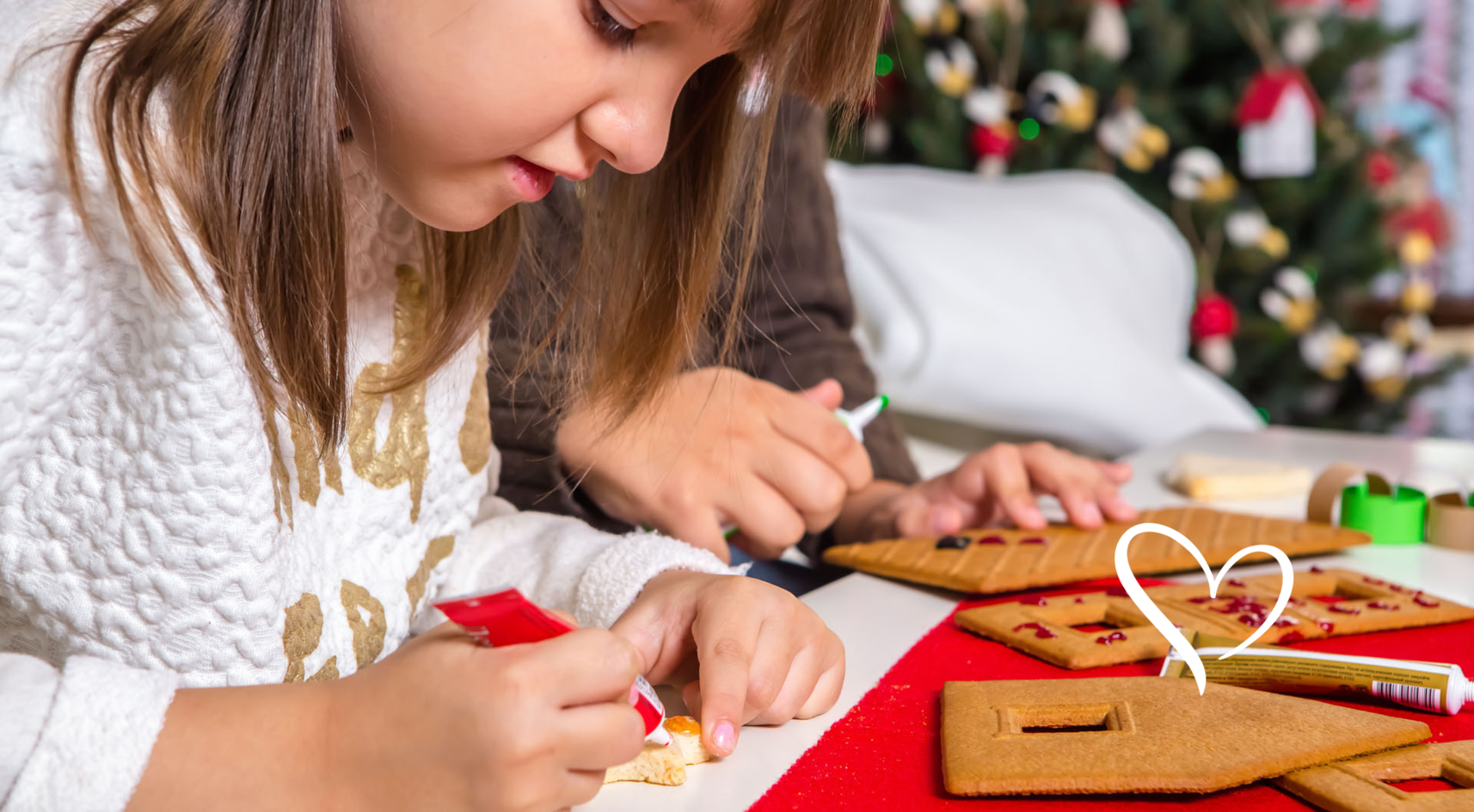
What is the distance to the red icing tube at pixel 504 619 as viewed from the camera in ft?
1.41

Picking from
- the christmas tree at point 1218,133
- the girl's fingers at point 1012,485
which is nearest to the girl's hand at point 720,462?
the girl's fingers at point 1012,485

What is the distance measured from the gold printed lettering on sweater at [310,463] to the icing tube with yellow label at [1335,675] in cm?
46

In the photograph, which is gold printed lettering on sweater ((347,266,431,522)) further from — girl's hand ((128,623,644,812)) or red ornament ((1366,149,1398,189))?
red ornament ((1366,149,1398,189))

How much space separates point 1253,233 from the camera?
2.58m

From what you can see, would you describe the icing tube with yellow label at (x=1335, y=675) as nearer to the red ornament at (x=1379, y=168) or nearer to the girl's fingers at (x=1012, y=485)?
the girl's fingers at (x=1012, y=485)

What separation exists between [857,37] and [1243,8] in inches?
87.4

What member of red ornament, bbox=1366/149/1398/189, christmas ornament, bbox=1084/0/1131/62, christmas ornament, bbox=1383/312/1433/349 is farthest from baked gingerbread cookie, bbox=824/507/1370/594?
christmas ornament, bbox=1383/312/1433/349

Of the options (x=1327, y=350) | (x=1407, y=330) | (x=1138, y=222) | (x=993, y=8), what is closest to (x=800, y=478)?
(x=1138, y=222)

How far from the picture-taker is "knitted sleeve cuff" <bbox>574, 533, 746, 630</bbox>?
26.1 inches

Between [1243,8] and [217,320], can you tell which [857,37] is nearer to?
[217,320]

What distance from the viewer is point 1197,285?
8.83 feet

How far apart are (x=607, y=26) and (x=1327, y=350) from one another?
2576 millimetres

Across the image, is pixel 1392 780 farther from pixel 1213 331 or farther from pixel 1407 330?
pixel 1407 330

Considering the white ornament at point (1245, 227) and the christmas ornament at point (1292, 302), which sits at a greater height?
the white ornament at point (1245, 227)
